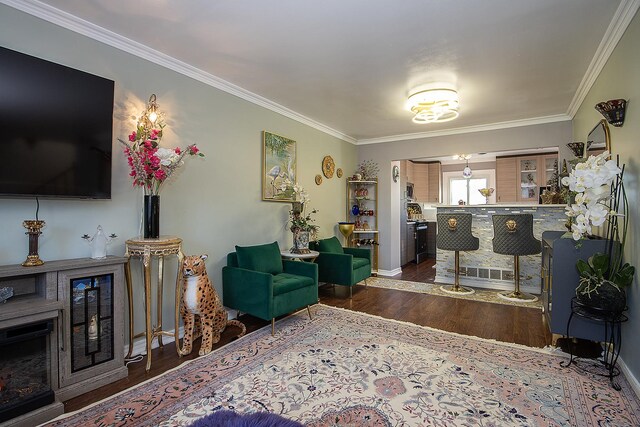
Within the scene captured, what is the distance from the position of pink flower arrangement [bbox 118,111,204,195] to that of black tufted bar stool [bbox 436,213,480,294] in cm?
366

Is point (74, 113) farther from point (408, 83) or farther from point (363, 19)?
point (408, 83)

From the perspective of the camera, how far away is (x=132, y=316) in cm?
256

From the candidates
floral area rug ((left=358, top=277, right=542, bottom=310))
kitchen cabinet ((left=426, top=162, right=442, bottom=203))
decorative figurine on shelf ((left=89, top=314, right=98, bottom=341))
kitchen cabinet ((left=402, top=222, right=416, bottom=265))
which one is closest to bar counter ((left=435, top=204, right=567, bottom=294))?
floral area rug ((left=358, top=277, right=542, bottom=310))

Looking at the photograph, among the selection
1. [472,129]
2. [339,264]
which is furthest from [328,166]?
[472,129]

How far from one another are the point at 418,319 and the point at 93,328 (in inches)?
119

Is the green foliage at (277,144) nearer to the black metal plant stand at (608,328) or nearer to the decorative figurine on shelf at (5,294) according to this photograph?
the decorative figurine on shelf at (5,294)

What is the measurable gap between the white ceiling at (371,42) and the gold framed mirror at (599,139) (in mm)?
594

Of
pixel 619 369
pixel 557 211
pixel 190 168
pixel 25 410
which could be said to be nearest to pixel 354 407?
pixel 25 410

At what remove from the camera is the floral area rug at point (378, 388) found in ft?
6.06

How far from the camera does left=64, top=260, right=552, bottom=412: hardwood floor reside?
237 centimetres

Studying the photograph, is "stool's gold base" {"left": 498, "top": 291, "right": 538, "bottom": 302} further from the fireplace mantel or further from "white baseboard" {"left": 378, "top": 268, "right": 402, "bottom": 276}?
the fireplace mantel

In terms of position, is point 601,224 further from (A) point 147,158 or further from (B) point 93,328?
(B) point 93,328

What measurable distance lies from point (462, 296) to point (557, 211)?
1.88 metres

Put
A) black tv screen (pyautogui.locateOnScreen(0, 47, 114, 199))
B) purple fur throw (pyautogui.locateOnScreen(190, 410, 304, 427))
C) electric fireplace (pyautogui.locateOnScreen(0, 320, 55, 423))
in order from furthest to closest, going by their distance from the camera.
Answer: black tv screen (pyautogui.locateOnScreen(0, 47, 114, 199)) < electric fireplace (pyautogui.locateOnScreen(0, 320, 55, 423)) < purple fur throw (pyautogui.locateOnScreen(190, 410, 304, 427))
